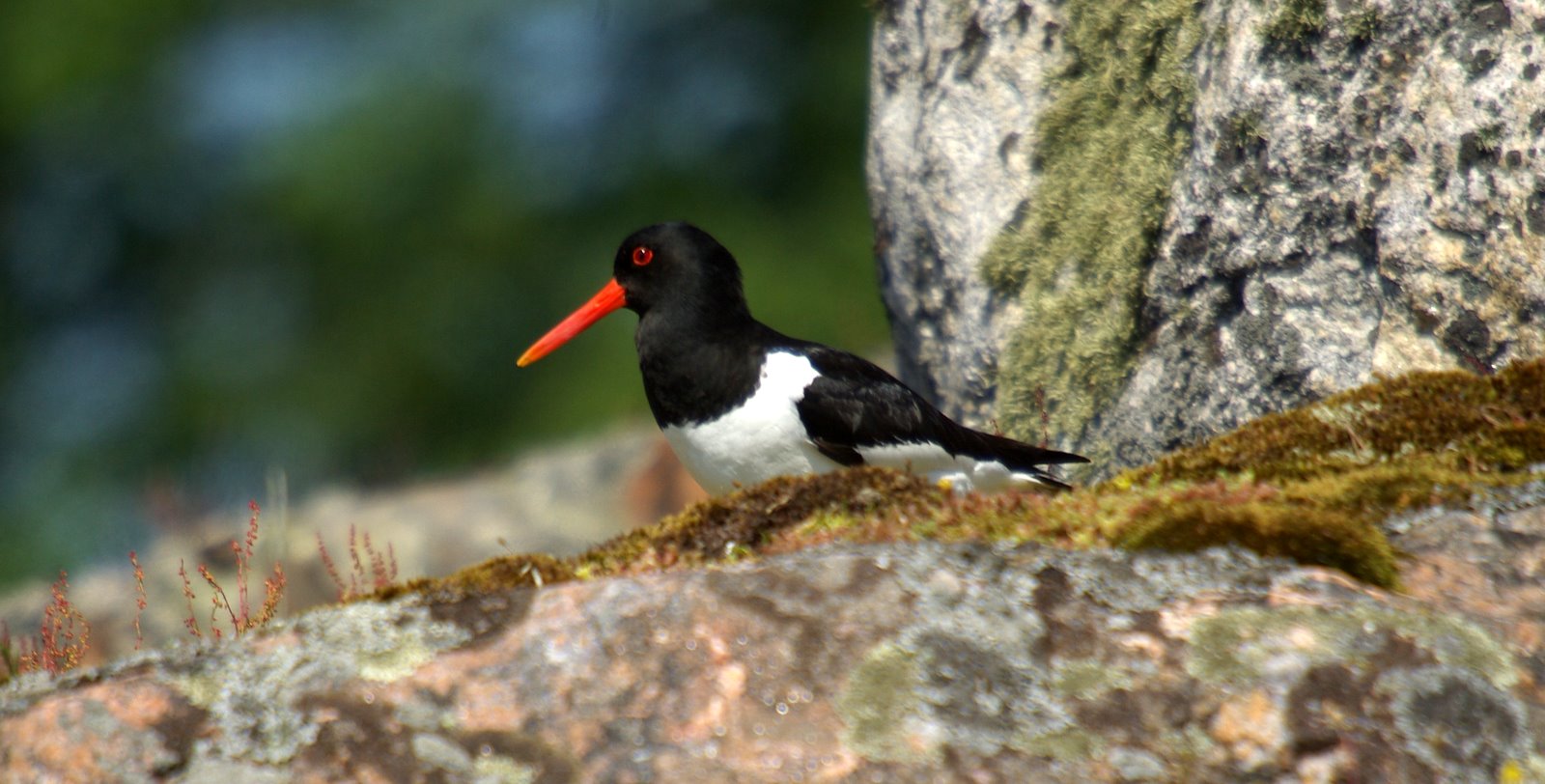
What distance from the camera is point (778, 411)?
6.38 m

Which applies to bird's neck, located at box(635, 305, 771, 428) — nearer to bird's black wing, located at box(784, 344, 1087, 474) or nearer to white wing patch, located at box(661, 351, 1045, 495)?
white wing patch, located at box(661, 351, 1045, 495)

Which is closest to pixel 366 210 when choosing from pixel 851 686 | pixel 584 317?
pixel 584 317

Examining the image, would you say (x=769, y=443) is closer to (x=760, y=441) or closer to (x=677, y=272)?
(x=760, y=441)

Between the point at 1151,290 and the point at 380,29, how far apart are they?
18954mm

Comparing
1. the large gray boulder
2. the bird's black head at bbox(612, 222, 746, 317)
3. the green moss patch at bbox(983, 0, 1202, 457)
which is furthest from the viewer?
the bird's black head at bbox(612, 222, 746, 317)

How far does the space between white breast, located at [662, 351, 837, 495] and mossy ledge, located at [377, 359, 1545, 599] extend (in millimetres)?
2043

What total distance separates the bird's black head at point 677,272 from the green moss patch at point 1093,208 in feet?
4.25

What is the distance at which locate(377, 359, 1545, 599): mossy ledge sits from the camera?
3604mm

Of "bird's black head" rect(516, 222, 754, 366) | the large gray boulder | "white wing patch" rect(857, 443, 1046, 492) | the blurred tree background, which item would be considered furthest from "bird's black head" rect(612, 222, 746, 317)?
the blurred tree background

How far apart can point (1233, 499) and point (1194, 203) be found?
224 cm

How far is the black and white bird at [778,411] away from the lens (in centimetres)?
638

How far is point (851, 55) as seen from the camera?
20.7 metres

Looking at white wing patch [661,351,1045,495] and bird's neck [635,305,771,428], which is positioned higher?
bird's neck [635,305,771,428]

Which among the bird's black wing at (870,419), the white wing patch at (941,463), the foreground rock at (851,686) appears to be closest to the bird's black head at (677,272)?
the bird's black wing at (870,419)
